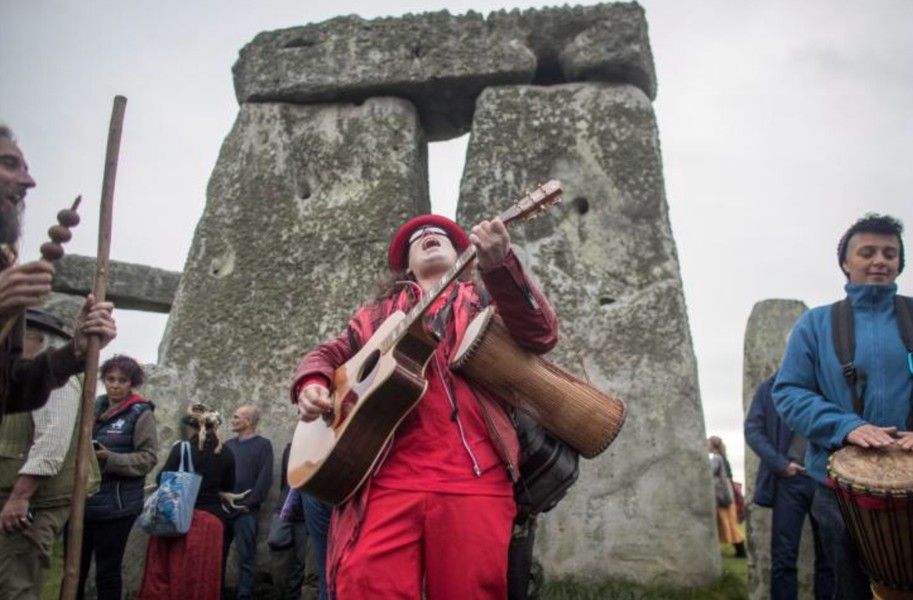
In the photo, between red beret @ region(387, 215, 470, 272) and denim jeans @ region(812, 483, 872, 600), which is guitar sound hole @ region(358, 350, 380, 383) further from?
denim jeans @ region(812, 483, 872, 600)

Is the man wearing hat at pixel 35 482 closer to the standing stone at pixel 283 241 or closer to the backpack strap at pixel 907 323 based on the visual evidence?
the standing stone at pixel 283 241

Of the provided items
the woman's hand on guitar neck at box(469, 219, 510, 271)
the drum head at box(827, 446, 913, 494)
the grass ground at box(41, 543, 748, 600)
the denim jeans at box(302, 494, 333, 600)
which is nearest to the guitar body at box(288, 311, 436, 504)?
the woman's hand on guitar neck at box(469, 219, 510, 271)

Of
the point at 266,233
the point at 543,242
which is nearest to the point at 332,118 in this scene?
the point at 266,233

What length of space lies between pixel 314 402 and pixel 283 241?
3539mm

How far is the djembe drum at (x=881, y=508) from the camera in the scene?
8.11 feet

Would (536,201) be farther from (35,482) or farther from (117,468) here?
(117,468)

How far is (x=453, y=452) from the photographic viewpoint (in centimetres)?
245

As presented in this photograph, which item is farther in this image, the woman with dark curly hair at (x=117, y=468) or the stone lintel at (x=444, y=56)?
the stone lintel at (x=444, y=56)

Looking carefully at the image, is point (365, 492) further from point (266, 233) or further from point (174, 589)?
point (266, 233)

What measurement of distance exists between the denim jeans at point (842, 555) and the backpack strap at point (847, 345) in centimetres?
35

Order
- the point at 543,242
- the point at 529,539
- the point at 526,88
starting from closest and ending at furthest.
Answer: the point at 529,539 → the point at 543,242 → the point at 526,88

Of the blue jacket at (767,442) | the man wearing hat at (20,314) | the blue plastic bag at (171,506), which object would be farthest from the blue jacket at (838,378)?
the blue plastic bag at (171,506)

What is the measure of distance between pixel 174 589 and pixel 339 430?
98.0 inches

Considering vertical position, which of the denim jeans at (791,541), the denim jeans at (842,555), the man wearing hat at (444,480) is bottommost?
the denim jeans at (791,541)
